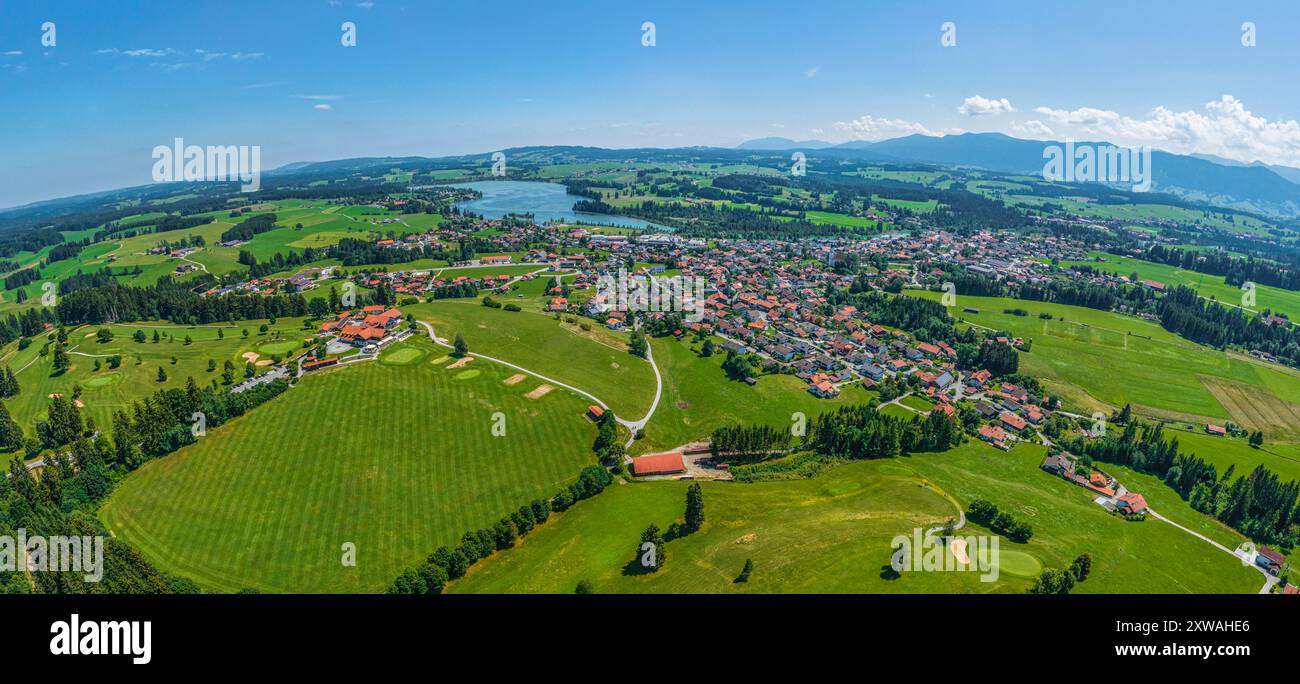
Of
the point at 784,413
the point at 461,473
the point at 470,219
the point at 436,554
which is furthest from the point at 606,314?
the point at 470,219

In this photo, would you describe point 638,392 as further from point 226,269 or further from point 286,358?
point 226,269

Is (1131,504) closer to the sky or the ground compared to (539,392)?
closer to the ground

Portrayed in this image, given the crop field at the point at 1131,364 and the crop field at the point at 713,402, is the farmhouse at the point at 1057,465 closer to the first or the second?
the crop field at the point at 1131,364

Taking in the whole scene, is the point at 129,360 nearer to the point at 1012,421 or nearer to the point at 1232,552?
the point at 1012,421

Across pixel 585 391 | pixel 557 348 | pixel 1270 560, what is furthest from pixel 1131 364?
pixel 557 348

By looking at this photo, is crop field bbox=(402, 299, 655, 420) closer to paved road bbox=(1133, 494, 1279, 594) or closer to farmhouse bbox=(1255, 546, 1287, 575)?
paved road bbox=(1133, 494, 1279, 594)

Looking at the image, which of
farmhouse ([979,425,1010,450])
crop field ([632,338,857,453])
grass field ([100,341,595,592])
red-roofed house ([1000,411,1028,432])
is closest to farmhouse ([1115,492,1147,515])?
farmhouse ([979,425,1010,450])
